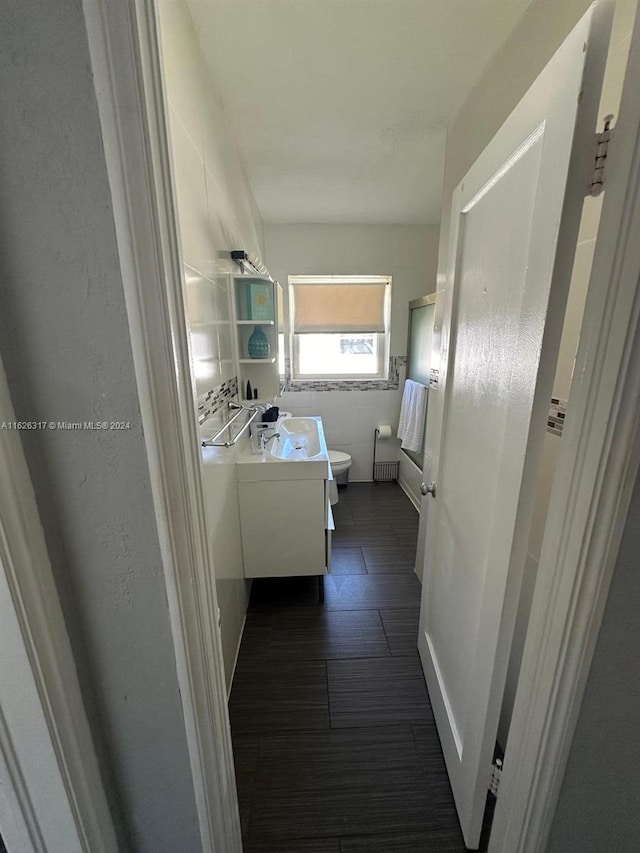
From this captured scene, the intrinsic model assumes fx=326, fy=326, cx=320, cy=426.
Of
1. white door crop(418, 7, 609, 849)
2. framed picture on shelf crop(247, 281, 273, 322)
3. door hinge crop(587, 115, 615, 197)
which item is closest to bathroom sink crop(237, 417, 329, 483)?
white door crop(418, 7, 609, 849)

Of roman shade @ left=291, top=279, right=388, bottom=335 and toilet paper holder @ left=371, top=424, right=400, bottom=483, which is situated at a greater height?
roman shade @ left=291, top=279, right=388, bottom=335

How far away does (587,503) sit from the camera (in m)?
0.58

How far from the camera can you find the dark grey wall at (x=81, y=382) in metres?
0.46

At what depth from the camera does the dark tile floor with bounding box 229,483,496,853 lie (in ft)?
3.38

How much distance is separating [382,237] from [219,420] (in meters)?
2.59

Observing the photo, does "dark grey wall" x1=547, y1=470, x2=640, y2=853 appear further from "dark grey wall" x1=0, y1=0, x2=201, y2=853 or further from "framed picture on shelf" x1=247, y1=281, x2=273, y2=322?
"framed picture on shelf" x1=247, y1=281, x2=273, y2=322

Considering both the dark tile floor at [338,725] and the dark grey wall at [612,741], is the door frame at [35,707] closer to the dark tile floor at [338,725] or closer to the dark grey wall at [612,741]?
the dark tile floor at [338,725]

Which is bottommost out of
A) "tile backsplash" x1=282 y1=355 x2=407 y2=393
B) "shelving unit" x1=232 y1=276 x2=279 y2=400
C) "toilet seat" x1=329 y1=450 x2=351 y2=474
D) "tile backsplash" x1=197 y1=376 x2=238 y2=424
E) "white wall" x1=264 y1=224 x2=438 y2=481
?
"toilet seat" x1=329 y1=450 x2=351 y2=474

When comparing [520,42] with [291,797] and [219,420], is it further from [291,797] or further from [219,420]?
[291,797]

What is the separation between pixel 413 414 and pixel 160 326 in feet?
8.93

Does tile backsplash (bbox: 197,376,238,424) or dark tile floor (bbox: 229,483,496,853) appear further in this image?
tile backsplash (bbox: 197,376,238,424)

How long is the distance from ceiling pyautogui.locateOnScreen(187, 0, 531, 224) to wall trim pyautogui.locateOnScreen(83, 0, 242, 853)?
3.39 ft

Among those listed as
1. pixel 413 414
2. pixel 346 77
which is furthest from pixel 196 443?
pixel 413 414

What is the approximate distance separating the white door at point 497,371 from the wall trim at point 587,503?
0.20 ft
